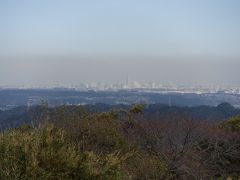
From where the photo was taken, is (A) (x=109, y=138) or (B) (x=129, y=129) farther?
(B) (x=129, y=129)

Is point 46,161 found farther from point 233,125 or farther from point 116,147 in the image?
point 233,125

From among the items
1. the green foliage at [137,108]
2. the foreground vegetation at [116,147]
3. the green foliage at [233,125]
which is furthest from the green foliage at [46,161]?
the green foliage at [233,125]

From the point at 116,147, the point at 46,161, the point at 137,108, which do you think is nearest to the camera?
the point at 46,161

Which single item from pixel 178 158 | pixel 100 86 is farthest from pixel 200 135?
pixel 100 86

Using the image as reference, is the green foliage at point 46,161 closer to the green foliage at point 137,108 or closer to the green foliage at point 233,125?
the green foliage at point 137,108

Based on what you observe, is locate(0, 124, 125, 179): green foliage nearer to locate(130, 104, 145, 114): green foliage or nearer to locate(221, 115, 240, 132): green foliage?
locate(130, 104, 145, 114): green foliage

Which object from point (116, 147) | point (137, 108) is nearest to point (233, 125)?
point (137, 108)

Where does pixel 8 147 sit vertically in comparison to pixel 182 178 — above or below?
above

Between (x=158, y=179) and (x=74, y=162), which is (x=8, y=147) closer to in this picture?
(x=74, y=162)
